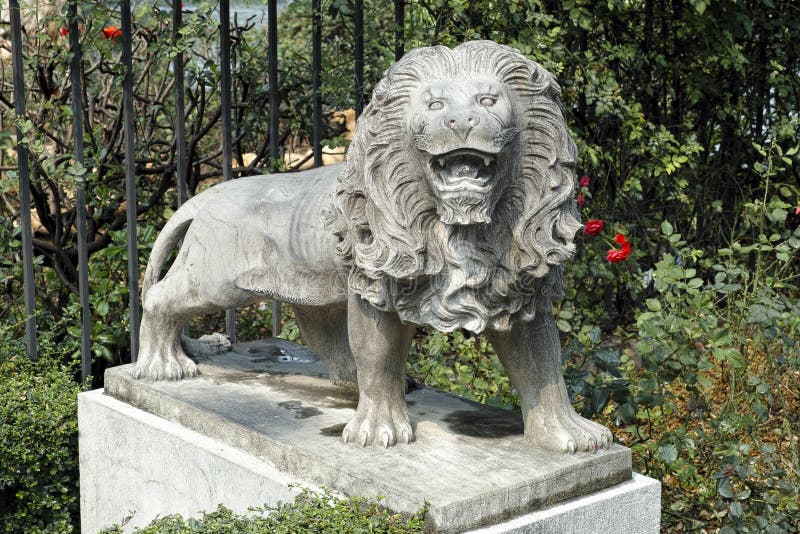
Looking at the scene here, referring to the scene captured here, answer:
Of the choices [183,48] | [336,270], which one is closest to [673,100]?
[183,48]

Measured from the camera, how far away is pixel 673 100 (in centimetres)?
532

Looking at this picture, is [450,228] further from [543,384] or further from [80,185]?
[80,185]

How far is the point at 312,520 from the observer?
239cm

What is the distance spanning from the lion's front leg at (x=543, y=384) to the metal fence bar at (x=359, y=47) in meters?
1.81

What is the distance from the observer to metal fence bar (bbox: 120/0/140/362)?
3.68 meters

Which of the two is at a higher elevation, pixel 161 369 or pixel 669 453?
pixel 161 369

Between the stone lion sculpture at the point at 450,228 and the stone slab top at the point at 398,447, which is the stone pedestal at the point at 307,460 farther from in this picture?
the stone lion sculpture at the point at 450,228

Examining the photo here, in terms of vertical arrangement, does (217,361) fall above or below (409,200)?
below

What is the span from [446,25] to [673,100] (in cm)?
157

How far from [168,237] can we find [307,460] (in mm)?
1042

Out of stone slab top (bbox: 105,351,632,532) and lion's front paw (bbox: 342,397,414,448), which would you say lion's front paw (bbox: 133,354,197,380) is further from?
lion's front paw (bbox: 342,397,414,448)

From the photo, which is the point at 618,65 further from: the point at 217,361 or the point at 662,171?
the point at 217,361

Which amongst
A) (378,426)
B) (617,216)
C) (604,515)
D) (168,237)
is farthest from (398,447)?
(617,216)

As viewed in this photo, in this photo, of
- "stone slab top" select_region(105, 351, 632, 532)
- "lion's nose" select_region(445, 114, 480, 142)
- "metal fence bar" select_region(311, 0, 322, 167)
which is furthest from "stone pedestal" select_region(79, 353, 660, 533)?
"metal fence bar" select_region(311, 0, 322, 167)
